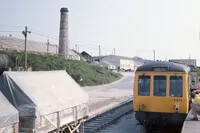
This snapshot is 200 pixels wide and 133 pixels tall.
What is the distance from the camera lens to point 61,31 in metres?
60.1

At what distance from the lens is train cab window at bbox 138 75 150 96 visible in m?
13.7

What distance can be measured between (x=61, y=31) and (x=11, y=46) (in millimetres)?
10212

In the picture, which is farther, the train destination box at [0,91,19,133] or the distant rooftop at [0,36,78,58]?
the distant rooftop at [0,36,78,58]

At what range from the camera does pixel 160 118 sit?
13391 mm

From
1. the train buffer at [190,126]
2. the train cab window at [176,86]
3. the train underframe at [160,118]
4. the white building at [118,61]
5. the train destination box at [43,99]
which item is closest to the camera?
the train destination box at [43,99]

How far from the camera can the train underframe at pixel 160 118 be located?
43.1 ft

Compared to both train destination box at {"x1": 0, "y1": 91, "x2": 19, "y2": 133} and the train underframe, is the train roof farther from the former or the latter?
train destination box at {"x1": 0, "y1": 91, "x2": 19, "y2": 133}

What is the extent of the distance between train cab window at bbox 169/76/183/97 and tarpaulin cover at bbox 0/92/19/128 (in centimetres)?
737

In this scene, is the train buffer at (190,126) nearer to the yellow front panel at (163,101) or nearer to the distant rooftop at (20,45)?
the yellow front panel at (163,101)

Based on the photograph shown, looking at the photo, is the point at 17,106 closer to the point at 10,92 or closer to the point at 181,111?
the point at 10,92

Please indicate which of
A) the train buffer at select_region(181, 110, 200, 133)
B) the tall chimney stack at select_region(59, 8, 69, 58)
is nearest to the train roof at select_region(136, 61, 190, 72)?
the train buffer at select_region(181, 110, 200, 133)

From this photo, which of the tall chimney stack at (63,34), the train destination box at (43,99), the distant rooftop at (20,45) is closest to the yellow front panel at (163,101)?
the train destination box at (43,99)

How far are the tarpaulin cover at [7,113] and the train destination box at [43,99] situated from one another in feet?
0.92

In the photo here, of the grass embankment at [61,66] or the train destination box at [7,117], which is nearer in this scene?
the train destination box at [7,117]
